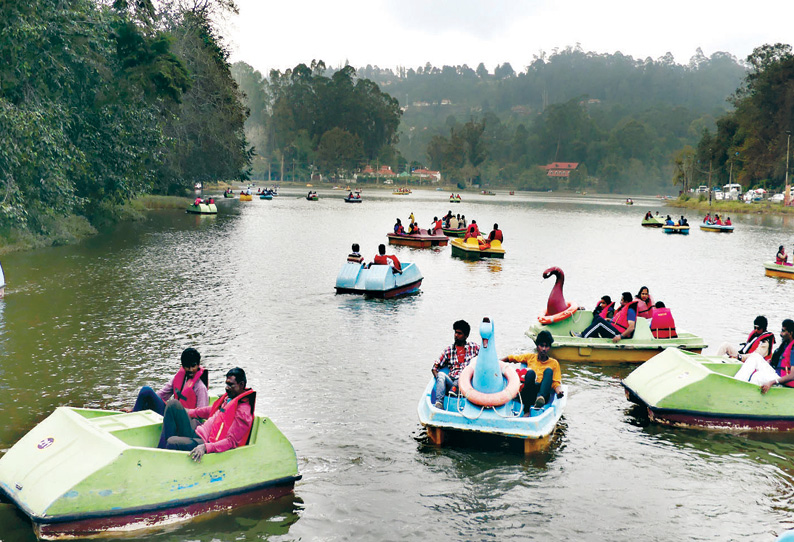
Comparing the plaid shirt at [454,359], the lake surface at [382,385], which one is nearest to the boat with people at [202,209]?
the lake surface at [382,385]

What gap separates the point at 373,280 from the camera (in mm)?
24094

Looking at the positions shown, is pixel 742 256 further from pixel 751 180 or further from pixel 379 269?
pixel 751 180

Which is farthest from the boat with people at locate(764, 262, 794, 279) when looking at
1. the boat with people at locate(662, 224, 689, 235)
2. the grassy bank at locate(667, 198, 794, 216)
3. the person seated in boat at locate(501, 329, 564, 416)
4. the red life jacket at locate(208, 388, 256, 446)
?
the grassy bank at locate(667, 198, 794, 216)

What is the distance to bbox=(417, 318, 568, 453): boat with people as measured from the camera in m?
10.2

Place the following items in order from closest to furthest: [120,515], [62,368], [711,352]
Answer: [120,515]
[62,368]
[711,352]

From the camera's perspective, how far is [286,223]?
2331 inches

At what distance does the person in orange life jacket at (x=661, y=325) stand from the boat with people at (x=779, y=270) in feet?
67.3

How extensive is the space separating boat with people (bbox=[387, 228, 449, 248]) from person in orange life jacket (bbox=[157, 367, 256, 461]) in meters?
34.8

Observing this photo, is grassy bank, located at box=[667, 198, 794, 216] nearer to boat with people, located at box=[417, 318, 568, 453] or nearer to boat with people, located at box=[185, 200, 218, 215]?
boat with people, located at box=[185, 200, 218, 215]

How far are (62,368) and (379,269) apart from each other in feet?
38.6

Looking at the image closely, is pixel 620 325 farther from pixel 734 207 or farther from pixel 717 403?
pixel 734 207

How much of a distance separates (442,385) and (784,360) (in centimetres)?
606

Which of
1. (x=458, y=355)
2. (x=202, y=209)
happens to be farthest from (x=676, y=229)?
(x=458, y=355)

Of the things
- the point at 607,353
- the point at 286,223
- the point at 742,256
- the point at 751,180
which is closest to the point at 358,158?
the point at 751,180
